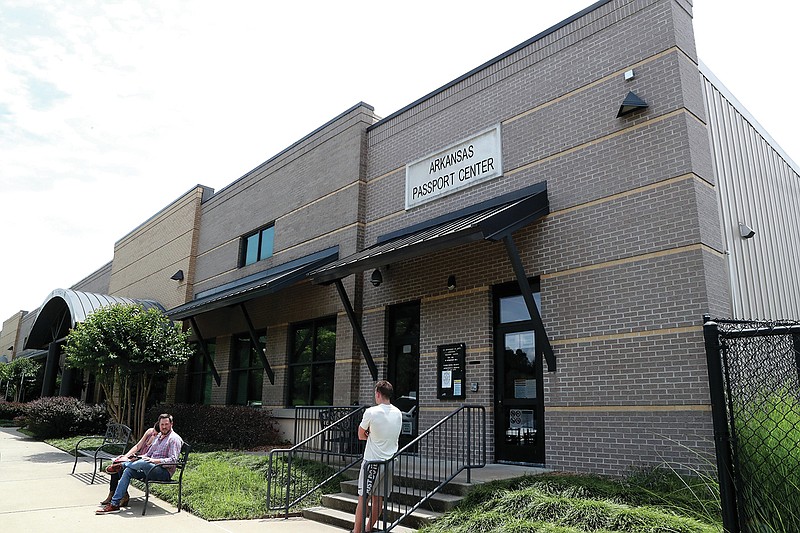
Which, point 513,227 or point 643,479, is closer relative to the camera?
point 643,479

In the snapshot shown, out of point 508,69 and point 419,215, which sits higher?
point 508,69

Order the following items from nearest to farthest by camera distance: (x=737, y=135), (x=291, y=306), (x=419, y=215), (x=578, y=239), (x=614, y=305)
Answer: (x=614, y=305) < (x=578, y=239) < (x=737, y=135) < (x=419, y=215) < (x=291, y=306)

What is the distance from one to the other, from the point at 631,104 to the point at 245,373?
1212 centimetres

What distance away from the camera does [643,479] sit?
710 cm

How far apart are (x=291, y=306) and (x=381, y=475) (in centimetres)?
855

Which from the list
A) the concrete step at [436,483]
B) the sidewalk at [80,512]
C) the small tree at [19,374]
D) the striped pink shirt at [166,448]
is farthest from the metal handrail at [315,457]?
the small tree at [19,374]

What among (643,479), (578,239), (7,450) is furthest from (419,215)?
(7,450)

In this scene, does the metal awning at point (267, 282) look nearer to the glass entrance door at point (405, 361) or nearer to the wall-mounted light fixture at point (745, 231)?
the glass entrance door at point (405, 361)

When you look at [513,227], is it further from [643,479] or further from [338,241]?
[338,241]

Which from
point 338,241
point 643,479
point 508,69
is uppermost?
point 508,69

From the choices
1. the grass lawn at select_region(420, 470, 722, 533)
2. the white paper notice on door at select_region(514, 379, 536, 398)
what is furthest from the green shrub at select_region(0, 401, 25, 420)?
the grass lawn at select_region(420, 470, 722, 533)

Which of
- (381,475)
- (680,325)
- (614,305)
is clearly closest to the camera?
(381,475)

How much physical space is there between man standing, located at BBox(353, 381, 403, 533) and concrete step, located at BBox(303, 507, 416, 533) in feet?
1.52

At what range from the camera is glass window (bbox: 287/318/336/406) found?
13.5 meters
